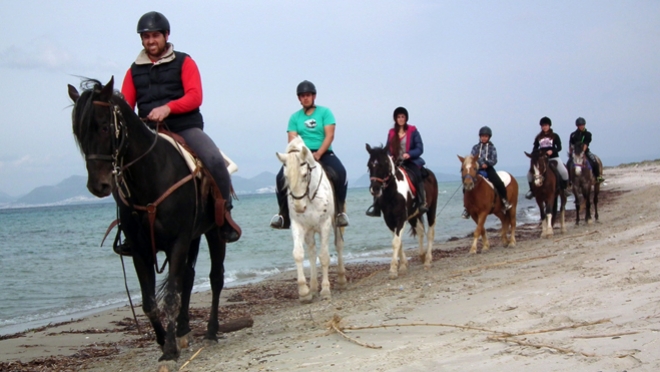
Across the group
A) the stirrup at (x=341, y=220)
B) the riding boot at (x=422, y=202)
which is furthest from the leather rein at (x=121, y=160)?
the riding boot at (x=422, y=202)

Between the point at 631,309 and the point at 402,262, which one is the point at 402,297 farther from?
the point at 402,262

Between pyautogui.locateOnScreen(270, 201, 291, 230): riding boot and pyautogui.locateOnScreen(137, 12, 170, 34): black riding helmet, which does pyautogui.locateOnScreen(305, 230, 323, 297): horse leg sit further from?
pyautogui.locateOnScreen(137, 12, 170, 34): black riding helmet

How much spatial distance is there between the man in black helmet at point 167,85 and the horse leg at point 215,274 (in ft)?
2.23

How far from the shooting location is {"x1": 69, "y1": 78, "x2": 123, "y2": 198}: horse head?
16.1ft

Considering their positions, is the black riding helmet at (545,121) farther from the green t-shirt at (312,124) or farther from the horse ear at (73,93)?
the horse ear at (73,93)

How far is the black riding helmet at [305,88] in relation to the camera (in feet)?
32.6

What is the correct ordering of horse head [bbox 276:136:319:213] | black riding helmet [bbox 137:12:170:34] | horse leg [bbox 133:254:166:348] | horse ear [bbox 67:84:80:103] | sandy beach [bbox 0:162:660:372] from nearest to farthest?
sandy beach [bbox 0:162:660:372] → horse ear [bbox 67:84:80:103] → horse leg [bbox 133:254:166:348] → black riding helmet [bbox 137:12:170:34] → horse head [bbox 276:136:319:213]

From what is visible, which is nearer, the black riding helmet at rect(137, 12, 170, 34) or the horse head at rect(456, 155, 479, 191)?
the black riding helmet at rect(137, 12, 170, 34)

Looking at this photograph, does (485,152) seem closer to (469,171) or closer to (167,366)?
(469,171)

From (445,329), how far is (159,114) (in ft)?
10.7

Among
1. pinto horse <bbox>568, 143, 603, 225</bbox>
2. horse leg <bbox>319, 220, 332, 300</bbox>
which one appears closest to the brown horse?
pinto horse <bbox>568, 143, 603, 225</bbox>

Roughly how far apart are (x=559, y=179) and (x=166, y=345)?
44.0ft

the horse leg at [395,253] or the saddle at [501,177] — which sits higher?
the saddle at [501,177]

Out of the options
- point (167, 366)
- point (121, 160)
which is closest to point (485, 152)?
point (167, 366)
